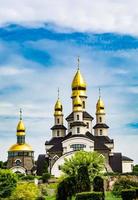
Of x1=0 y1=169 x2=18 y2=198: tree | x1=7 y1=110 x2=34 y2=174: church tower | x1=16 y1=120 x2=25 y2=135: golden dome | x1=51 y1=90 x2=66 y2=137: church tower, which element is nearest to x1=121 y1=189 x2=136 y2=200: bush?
x1=0 y1=169 x2=18 y2=198: tree

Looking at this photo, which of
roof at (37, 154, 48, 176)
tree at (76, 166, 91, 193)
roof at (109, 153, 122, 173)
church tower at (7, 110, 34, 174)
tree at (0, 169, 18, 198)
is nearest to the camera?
tree at (76, 166, 91, 193)

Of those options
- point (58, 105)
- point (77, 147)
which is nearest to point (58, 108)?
point (58, 105)

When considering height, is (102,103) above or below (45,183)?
above

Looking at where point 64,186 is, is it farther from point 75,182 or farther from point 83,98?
point 83,98

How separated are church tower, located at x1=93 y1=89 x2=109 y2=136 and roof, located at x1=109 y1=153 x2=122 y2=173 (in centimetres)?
469

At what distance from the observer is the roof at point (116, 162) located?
71963mm

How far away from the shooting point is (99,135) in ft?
255

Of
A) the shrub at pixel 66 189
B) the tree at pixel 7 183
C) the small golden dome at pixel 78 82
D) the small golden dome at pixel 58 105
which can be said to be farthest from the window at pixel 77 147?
the shrub at pixel 66 189

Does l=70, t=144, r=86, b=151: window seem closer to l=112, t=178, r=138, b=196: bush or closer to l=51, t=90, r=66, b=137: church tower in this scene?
l=51, t=90, r=66, b=137: church tower

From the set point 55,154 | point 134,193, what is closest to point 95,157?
point 134,193

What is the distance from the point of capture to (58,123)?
78.6m

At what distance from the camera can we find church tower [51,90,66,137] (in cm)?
7762

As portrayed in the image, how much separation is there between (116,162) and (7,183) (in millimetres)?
21779

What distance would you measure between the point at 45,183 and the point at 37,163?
12273 mm
